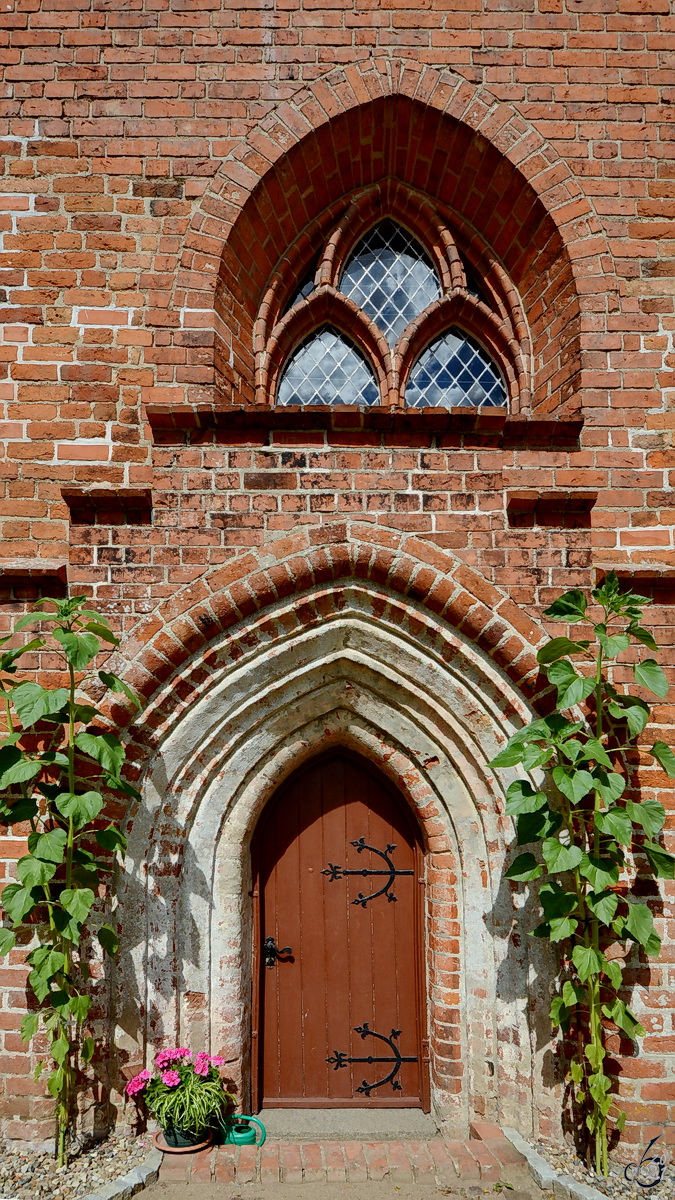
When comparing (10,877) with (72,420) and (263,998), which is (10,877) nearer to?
(263,998)

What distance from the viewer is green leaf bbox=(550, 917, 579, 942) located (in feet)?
10.9

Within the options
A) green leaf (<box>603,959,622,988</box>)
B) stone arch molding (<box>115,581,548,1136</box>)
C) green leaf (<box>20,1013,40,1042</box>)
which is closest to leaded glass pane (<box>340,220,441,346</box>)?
stone arch molding (<box>115,581,548,1136</box>)

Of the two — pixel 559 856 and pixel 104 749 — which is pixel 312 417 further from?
pixel 559 856

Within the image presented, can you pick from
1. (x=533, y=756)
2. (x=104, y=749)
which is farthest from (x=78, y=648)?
(x=533, y=756)

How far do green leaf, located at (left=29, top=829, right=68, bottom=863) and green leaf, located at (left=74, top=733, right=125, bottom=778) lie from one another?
0.34m

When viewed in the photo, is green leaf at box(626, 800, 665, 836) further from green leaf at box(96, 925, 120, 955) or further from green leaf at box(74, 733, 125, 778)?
green leaf at box(96, 925, 120, 955)

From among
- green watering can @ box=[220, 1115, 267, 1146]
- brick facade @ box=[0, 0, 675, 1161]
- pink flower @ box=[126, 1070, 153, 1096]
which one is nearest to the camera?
pink flower @ box=[126, 1070, 153, 1096]

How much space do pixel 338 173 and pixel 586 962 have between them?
4149 mm

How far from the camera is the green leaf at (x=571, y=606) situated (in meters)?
3.45

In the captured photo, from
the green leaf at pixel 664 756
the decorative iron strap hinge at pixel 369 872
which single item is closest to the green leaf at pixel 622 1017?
the green leaf at pixel 664 756

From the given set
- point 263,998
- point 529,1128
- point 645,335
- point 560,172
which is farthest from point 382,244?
point 529,1128

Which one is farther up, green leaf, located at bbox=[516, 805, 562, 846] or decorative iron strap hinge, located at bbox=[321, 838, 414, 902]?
green leaf, located at bbox=[516, 805, 562, 846]

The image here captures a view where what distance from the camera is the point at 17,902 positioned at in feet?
10.6

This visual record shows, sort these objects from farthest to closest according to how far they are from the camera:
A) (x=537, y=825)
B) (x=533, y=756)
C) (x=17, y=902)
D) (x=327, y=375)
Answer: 1. (x=327, y=375)
2. (x=537, y=825)
3. (x=533, y=756)
4. (x=17, y=902)
